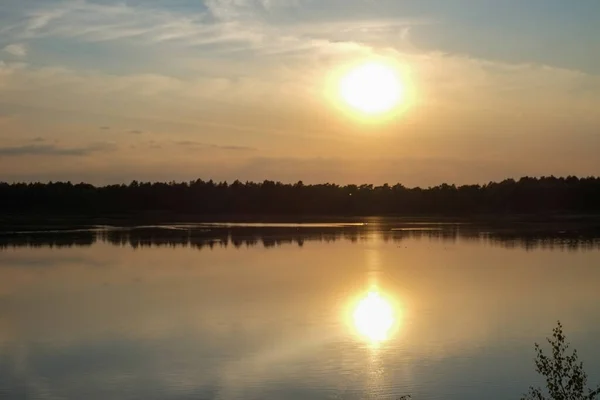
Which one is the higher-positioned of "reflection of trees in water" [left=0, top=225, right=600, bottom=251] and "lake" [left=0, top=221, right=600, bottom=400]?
"reflection of trees in water" [left=0, top=225, right=600, bottom=251]

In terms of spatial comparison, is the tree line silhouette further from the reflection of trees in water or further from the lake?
the lake

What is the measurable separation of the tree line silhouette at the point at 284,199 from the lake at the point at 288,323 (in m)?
41.4

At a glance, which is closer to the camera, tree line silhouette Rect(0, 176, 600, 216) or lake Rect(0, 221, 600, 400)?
lake Rect(0, 221, 600, 400)

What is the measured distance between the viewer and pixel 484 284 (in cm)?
1788

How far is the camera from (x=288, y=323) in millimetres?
12906

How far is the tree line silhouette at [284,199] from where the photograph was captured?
6569cm

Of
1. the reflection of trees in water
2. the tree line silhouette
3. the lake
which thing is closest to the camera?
the lake

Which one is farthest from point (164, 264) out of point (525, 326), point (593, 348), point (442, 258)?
point (593, 348)

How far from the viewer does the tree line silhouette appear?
65688 mm

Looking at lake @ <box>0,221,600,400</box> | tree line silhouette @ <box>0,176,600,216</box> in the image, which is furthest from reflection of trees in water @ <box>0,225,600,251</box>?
tree line silhouette @ <box>0,176,600,216</box>

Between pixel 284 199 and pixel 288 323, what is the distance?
60578mm

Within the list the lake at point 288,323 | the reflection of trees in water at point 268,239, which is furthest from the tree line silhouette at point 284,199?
the lake at point 288,323

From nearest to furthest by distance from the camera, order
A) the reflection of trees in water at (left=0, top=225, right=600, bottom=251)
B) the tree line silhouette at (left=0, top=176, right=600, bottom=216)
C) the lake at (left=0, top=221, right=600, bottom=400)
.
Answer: the lake at (left=0, top=221, right=600, bottom=400), the reflection of trees in water at (left=0, top=225, right=600, bottom=251), the tree line silhouette at (left=0, top=176, right=600, bottom=216)

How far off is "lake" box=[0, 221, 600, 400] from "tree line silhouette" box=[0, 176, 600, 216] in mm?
41439
